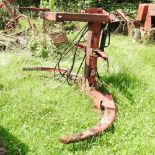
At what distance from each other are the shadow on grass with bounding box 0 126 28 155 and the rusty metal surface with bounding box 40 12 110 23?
68.8 inches

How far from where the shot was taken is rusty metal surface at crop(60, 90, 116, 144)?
15.1 feet

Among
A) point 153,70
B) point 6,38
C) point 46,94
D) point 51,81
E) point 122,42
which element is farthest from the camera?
point 122,42

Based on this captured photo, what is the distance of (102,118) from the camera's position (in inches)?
208

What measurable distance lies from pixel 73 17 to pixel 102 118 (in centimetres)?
153

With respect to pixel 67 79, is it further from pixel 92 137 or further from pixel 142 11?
pixel 142 11

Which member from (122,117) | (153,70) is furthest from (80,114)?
(153,70)

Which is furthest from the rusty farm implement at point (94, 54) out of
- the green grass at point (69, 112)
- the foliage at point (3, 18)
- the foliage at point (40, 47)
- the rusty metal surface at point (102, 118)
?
the foliage at point (3, 18)

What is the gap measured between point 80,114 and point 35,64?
2.87 meters

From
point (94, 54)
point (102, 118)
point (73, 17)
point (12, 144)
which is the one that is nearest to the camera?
point (12, 144)

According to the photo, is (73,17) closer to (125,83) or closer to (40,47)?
(125,83)

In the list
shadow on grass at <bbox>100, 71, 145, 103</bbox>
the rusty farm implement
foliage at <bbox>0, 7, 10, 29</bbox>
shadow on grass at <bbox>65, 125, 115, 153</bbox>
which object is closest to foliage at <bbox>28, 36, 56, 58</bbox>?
the rusty farm implement

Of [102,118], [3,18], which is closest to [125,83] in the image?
[102,118]

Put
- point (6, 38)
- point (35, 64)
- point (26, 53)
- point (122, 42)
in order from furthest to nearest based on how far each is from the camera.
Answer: point (122, 42)
point (6, 38)
point (26, 53)
point (35, 64)

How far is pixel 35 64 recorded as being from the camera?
8.05 meters
